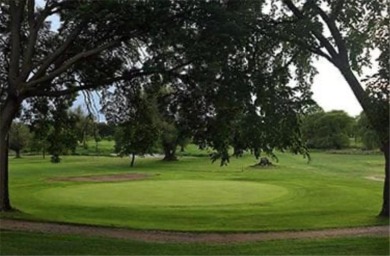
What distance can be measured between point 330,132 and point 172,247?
3412 inches

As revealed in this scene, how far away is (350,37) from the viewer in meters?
18.2

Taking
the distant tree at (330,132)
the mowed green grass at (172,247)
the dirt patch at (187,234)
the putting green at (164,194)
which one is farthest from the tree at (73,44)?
the distant tree at (330,132)

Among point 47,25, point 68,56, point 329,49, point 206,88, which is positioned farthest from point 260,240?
point 47,25

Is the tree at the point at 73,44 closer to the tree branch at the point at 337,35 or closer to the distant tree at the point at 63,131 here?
the distant tree at the point at 63,131

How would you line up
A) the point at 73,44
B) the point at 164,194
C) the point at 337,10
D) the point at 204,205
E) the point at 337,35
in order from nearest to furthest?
the point at 337,10
the point at 337,35
the point at 73,44
the point at 204,205
the point at 164,194

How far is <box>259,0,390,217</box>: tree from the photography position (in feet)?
47.9

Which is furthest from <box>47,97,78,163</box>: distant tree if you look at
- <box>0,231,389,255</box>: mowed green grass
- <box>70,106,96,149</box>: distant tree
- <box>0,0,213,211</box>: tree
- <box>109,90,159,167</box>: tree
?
<box>0,231,389,255</box>: mowed green grass

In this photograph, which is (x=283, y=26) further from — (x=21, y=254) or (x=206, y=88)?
(x=21, y=254)

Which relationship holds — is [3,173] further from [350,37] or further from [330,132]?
[330,132]

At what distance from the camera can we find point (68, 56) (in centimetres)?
2048

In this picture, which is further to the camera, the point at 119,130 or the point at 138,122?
the point at 119,130

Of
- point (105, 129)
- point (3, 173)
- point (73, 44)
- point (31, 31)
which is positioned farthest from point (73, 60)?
point (105, 129)

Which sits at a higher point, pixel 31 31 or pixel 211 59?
pixel 31 31

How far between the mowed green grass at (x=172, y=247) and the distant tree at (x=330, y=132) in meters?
81.1
